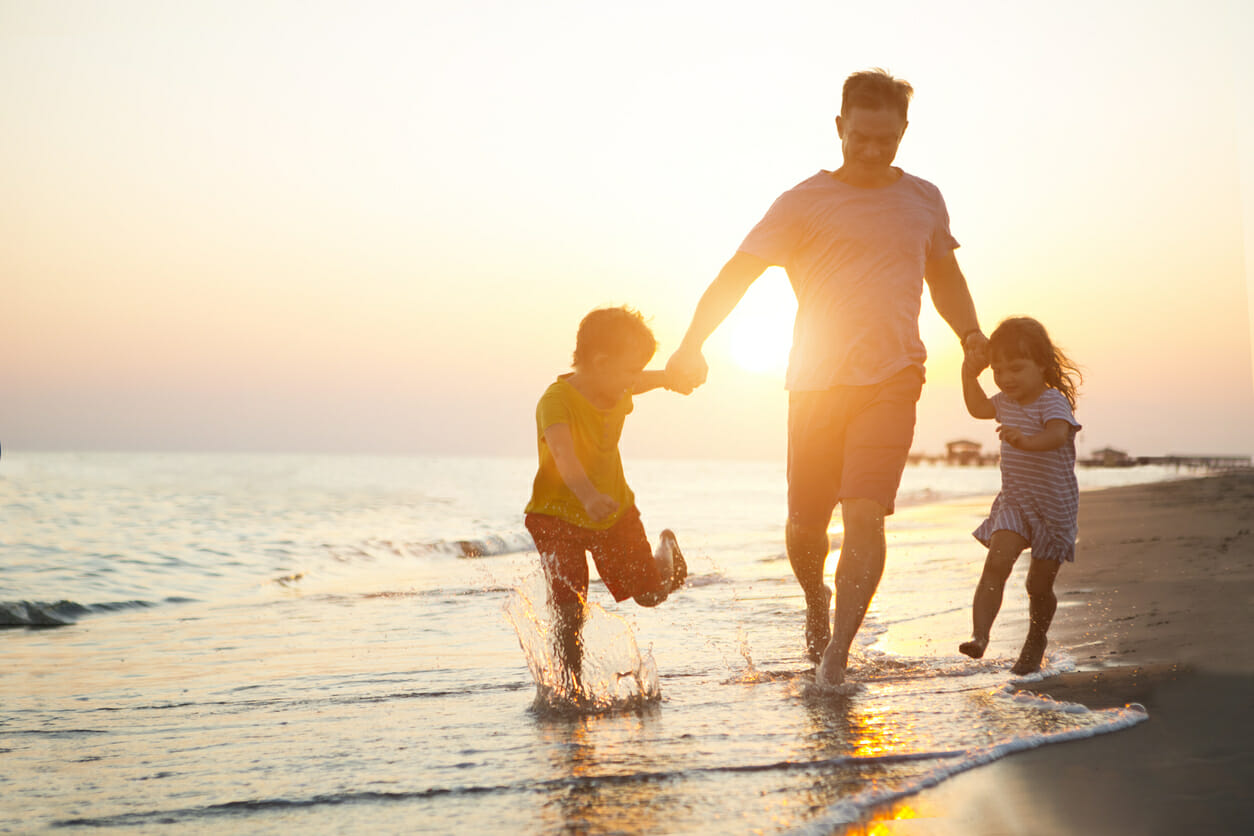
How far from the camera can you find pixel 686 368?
13.3 feet

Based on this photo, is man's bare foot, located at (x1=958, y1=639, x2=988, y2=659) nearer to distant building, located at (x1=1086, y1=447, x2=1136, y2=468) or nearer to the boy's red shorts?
the boy's red shorts

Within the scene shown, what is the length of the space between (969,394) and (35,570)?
9789mm

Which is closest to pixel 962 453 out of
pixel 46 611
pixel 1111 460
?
pixel 1111 460

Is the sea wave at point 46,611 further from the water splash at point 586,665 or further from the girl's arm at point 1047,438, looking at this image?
the girl's arm at point 1047,438

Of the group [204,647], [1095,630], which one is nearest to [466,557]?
[204,647]

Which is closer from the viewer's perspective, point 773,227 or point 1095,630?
point 773,227

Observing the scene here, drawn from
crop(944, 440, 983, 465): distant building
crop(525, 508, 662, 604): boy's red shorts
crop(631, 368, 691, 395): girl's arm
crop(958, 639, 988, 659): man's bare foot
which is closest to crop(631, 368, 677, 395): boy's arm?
crop(631, 368, 691, 395): girl's arm

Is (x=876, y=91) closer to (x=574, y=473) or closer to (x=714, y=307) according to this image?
(x=714, y=307)

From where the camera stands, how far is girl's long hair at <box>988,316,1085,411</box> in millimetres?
4160

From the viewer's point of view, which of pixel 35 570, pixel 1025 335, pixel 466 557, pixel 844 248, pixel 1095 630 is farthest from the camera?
pixel 466 557

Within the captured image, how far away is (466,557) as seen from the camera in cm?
1422

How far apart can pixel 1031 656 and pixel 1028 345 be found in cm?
122

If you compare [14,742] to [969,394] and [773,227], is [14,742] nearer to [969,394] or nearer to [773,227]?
[773,227]

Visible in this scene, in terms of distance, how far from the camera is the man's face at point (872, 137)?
3898 mm
